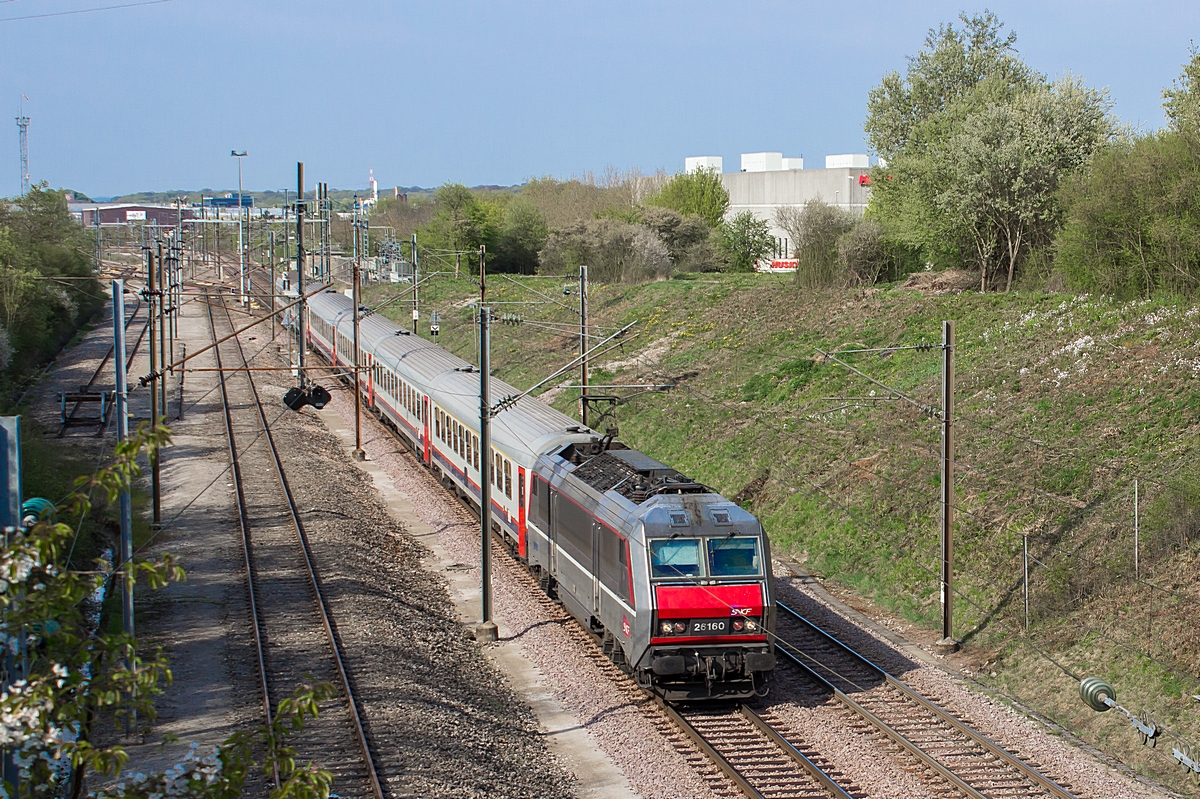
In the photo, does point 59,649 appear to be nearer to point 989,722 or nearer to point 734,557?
point 734,557

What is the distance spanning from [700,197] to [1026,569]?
6159 centimetres

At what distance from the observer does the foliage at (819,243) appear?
1784 inches

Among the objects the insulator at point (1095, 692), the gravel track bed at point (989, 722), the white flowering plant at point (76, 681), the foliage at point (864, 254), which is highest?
the foliage at point (864, 254)

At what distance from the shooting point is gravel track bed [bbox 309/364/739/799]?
13.2m

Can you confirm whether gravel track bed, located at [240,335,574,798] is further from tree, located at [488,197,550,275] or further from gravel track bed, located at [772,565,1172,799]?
tree, located at [488,197,550,275]

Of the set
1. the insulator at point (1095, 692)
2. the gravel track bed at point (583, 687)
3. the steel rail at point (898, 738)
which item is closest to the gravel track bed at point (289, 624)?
the gravel track bed at point (583, 687)

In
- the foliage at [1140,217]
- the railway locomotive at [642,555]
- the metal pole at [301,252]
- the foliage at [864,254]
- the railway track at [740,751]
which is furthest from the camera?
the foliage at [864,254]

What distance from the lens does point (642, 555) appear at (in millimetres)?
14586

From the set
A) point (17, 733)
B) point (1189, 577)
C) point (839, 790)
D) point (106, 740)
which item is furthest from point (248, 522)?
point (17, 733)

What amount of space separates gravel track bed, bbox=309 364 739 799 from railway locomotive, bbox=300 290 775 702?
0.47m

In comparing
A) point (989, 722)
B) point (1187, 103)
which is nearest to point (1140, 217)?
point (1187, 103)

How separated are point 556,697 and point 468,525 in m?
10.5

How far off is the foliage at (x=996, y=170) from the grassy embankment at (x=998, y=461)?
2.83m

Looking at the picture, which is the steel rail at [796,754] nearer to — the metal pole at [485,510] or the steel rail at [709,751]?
the steel rail at [709,751]
